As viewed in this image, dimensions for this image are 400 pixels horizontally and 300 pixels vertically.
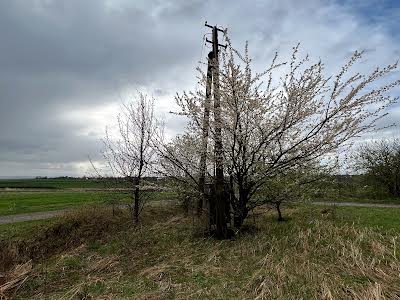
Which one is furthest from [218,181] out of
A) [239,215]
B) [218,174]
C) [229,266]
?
[229,266]

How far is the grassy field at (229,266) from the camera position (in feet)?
18.7

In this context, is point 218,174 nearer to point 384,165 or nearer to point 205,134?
point 205,134

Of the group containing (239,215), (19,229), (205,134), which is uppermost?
(205,134)

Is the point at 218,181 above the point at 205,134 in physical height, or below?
below

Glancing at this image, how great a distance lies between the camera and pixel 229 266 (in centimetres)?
727

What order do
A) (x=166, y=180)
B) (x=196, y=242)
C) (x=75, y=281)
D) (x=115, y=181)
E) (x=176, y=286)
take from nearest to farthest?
(x=176, y=286) → (x=75, y=281) → (x=196, y=242) → (x=166, y=180) → (x=115, y=181)

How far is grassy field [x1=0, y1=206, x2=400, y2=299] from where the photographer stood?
5695 millimetres

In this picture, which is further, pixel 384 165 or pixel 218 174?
pixel 384 165

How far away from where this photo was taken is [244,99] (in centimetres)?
873

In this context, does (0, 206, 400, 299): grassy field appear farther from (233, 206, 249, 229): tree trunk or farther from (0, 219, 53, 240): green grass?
(0, 219, 53, 240): green grass

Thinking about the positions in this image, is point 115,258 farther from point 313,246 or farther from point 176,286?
point 313,246

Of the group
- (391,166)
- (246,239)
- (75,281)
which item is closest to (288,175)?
(246,239)

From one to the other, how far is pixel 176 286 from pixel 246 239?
3.54 meters

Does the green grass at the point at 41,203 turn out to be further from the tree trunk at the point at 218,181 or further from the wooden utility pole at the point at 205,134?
the tree trunk at the point at 218,181
